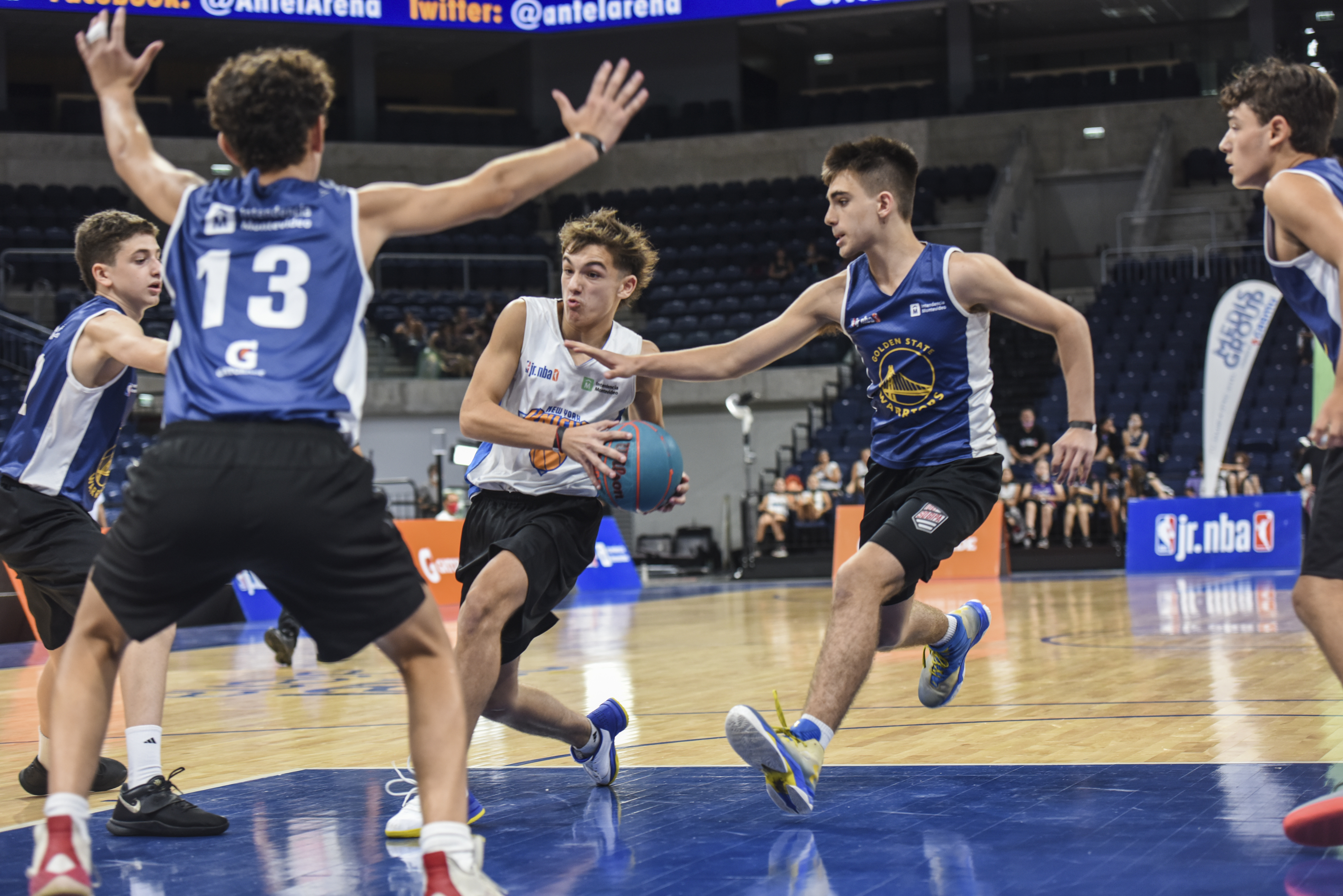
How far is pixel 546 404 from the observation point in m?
4.21

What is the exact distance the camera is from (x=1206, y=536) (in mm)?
15180

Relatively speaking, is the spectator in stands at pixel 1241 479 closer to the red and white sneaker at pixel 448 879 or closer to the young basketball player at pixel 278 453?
the young basketball player at pixel 278 453

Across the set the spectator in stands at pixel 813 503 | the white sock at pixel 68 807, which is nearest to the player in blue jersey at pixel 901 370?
the white sock at pixel 68 807

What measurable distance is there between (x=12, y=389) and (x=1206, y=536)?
1473 cm

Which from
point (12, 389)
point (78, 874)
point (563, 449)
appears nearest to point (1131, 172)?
point (12, 389)

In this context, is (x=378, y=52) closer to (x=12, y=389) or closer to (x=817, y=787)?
(x=12, y=389)

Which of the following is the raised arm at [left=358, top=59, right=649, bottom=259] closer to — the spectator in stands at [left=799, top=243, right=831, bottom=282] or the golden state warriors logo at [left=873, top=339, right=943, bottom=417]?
the golden state warriors logo at [left=873, top=339, right=943, bottom=417]

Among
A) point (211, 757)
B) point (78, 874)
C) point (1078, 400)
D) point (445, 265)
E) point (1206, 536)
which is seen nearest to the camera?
point (78, 874)

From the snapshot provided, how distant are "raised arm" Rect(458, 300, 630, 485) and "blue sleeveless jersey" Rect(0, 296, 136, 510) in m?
1.13

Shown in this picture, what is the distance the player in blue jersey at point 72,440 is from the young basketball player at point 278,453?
124 centimetres

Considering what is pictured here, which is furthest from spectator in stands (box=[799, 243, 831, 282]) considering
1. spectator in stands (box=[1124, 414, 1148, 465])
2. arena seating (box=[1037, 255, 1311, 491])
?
spectator in stands (box=[1124, 414, 1148, 465])

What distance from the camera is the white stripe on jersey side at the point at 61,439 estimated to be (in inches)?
168

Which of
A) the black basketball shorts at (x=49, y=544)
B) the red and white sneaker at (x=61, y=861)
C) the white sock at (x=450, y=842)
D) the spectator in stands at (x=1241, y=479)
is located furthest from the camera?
the spectator in stands at (x=1241, y=479)

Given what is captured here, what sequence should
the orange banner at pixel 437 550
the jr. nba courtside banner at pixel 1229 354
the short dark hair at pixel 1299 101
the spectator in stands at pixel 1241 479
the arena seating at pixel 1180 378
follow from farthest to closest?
the arena seating at pixel 1180 378
the spectator in stands at pixel 1241 479
the jr. nba courtside banner at pixel 1229 354
the orange banner at pixel 437 550
the short dark hair at pixel 1299 101
